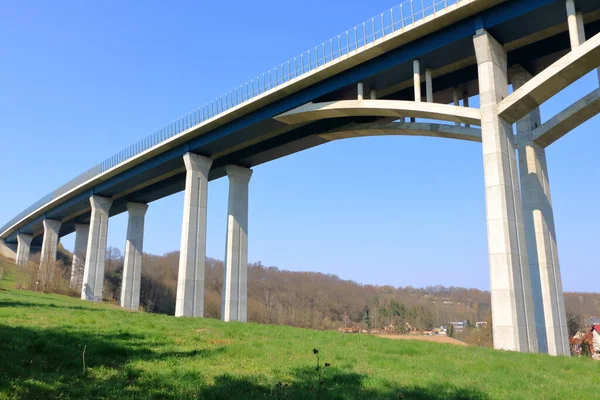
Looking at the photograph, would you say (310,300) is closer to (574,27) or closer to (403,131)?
(403,131)

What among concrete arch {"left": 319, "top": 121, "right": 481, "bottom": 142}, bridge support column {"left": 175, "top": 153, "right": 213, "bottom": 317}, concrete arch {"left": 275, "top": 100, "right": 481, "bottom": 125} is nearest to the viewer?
concrete arch {"left": 275, "top": 100, "right": 481, "bottom": 125}

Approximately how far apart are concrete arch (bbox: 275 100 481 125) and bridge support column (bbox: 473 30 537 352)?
1.15 metres

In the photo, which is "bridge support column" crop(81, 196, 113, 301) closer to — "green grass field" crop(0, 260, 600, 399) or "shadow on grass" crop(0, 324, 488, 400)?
"green grass field" crop(0, 260, 600, 399)

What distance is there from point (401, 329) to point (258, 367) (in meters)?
122

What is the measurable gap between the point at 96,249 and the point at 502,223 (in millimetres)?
46342

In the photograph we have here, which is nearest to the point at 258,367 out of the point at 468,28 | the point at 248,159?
the point at 468,28

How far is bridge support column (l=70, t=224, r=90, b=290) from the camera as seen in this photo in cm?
6396

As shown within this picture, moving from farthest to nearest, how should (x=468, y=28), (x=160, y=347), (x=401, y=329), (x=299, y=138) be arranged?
(x=401, y=329) < (x=299, y=138) < (x=468, y=28) < (x=160, y=347)

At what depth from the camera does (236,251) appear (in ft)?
129

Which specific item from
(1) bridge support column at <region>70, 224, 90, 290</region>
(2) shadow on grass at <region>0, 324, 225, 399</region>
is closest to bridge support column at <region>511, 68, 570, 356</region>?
(2) shadow on grass at <region>0, 324, 225, 399</region>

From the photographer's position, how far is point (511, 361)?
42.8ft

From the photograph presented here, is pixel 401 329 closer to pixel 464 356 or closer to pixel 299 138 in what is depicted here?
pixel 299 138

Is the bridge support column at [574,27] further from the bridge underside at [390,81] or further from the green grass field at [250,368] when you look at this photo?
the green grass field at [250,368]

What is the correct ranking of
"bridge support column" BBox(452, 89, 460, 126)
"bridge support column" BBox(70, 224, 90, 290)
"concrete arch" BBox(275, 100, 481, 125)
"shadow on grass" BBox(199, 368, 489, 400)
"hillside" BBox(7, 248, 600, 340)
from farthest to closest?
"hillside" BBox(7, 248, 600, 340) < "bridge support column" BBox(70, 224, 90, 290) < "bridge support column" BBox(452, 89, 460, 126) < "concrete arch" BBox(275, 100, 481, 125) < "shadow on grass" BBox(199, 368, 489, 400)
